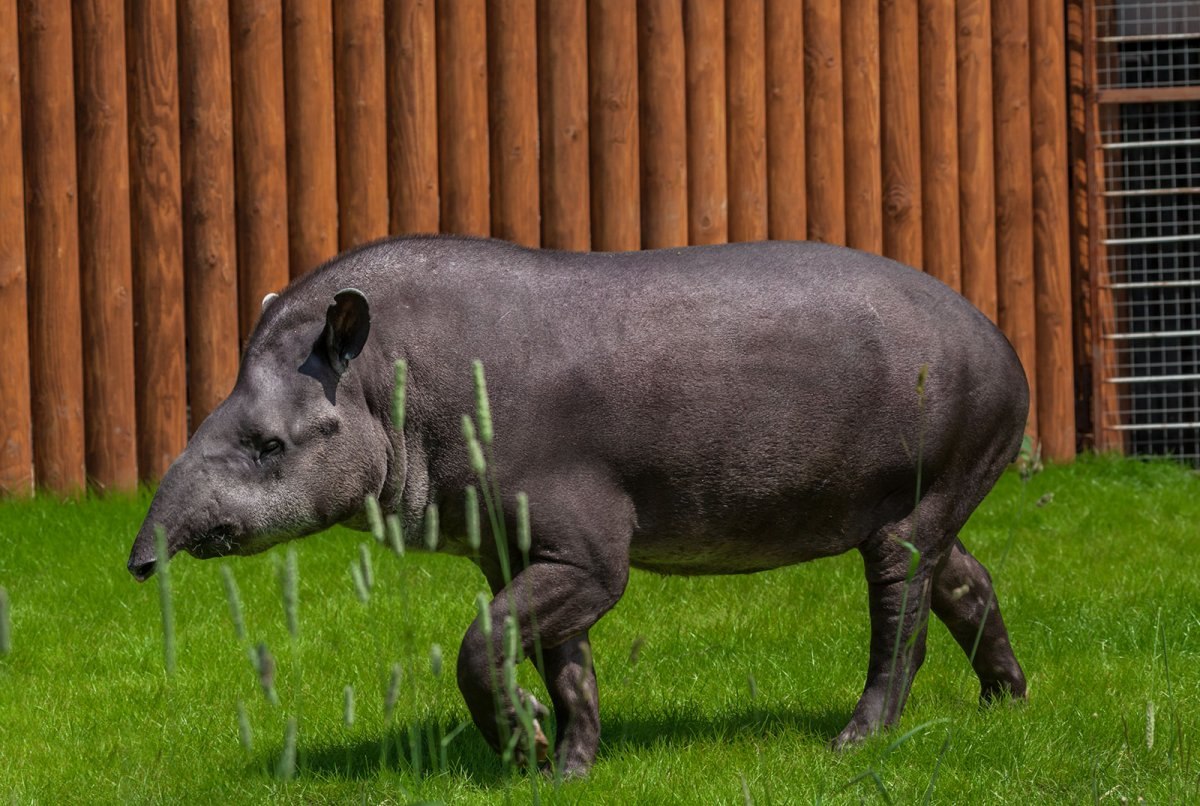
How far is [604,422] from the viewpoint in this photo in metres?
4.07

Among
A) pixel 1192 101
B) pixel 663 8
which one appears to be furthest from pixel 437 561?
pixel 1192 101

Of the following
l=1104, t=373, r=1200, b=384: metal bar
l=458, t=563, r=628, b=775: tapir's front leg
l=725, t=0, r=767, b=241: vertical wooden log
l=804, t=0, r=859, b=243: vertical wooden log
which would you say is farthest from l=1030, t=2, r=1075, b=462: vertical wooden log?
l=458, t=563, r=628, b=775: tapir's front leg

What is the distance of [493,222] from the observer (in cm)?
830

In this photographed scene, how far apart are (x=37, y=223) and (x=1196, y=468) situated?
5.79m

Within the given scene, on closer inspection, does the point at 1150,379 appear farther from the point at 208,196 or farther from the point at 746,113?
the point at 208,196

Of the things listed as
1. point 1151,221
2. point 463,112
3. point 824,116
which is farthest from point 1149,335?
point 463,112

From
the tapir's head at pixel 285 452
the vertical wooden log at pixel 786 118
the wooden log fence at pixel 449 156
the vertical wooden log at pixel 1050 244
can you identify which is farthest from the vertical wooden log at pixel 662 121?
the tapir's head at pixel 285 452

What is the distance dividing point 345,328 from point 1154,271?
6.21m

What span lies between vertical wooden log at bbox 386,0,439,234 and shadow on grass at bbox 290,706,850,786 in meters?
3.78

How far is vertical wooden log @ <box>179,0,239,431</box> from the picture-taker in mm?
7855

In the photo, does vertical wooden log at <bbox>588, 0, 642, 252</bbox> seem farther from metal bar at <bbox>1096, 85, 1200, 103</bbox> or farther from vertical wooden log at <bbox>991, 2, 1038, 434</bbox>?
metal bar at <bbox>1096, 85, 1200, 103</bbox>

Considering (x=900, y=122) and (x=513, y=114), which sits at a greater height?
(x=513, y=114)

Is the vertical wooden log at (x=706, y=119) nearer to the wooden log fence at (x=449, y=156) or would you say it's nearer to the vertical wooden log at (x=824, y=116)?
the wooden log fence at (x=449, y=156)

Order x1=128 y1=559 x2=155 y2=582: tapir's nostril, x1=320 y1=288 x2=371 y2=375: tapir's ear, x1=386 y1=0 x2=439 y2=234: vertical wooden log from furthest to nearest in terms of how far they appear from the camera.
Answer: x1=386 y1=0 x2=439 y2=234: vertical wooden log
x1=320 y1=288 x2=371 y2=375: tapir's ear
x1=128 y1=559 x2=155 y2=582: tapir's nostril
